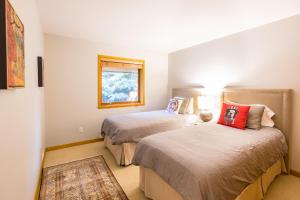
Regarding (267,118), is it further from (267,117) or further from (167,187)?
(167,187)

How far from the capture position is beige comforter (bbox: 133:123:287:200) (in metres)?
1.29

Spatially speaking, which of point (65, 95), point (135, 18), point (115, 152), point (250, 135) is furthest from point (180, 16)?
point (65, 95)

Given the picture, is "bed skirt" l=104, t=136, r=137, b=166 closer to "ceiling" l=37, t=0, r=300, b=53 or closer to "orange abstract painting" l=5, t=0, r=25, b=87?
"orange abstract painting" l=5, t=0, r=25, b=87

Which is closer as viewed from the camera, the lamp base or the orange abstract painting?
the orange abstract painting

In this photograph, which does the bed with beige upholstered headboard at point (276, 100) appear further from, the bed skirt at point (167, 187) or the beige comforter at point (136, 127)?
the beige comforter at point (136, 127)

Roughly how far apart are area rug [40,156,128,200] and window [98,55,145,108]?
5.20ft

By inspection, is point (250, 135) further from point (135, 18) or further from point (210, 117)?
point (135, 18)

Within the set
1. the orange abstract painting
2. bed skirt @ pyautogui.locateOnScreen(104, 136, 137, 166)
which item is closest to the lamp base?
bed skirt @ pyautogui.locateOnScreen(104, 136, 137, 166)

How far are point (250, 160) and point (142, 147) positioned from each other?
44.8 inches

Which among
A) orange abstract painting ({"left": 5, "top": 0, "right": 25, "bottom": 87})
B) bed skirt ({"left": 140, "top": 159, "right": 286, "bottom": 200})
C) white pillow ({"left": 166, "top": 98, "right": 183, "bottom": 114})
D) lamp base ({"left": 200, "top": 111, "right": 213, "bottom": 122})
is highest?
orange abstract painting ({"left": 5, "top": 0, "right": 25, "bottom": 87})

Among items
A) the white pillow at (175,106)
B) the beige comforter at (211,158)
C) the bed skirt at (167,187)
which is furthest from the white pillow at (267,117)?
the white pillow at (175,106)

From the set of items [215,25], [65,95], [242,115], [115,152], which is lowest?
[115,152]

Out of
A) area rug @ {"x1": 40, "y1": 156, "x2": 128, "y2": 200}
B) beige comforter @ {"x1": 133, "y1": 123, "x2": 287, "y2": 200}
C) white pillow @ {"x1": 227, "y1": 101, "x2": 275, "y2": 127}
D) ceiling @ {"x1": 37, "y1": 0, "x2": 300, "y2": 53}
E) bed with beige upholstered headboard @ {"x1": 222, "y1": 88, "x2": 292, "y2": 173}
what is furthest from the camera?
white pillow @ {"x1": 227, "y1": 101, "x2": 275, "y2": 127}

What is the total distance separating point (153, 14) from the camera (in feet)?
7.79
